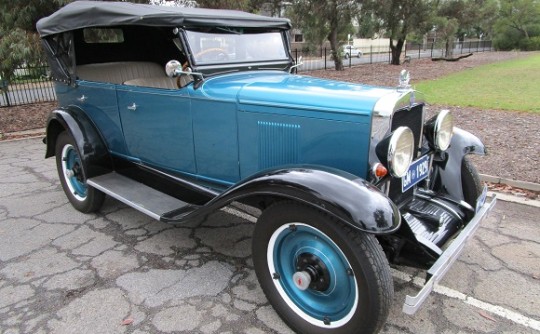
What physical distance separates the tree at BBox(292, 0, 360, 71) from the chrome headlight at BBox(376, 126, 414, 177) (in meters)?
16.0

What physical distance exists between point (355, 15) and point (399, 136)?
18.3 meters

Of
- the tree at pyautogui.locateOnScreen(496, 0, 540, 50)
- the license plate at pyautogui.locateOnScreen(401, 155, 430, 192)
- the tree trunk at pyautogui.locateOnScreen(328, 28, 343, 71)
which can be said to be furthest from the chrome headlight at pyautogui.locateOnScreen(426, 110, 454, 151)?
the tree at pyautogui.locateOnScreen(496, 0, 540, 50)

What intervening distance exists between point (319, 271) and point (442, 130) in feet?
4.57

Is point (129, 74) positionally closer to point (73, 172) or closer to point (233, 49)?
point (73, 172)

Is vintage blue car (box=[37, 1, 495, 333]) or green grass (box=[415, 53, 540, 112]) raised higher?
vintage blue car (box=[37, 1, 495, 333])

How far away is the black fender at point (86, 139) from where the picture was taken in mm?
3593

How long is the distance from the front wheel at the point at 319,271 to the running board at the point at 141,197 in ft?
2.62

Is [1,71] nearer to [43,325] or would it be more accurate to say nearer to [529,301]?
[43,325]

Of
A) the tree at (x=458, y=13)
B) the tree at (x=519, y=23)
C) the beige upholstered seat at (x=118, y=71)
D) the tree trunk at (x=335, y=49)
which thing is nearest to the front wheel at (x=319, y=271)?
the beige upholstered seat at (x=118, y=71)

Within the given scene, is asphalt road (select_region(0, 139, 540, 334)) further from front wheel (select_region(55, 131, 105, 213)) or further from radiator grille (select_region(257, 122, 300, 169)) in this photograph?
radiator grille (select_region(257, 122, 300, 169))

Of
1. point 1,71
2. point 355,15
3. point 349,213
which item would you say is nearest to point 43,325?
point 349,213

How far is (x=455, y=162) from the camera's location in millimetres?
3006

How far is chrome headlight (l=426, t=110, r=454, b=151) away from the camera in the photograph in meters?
2.75

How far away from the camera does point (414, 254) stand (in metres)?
2.25
